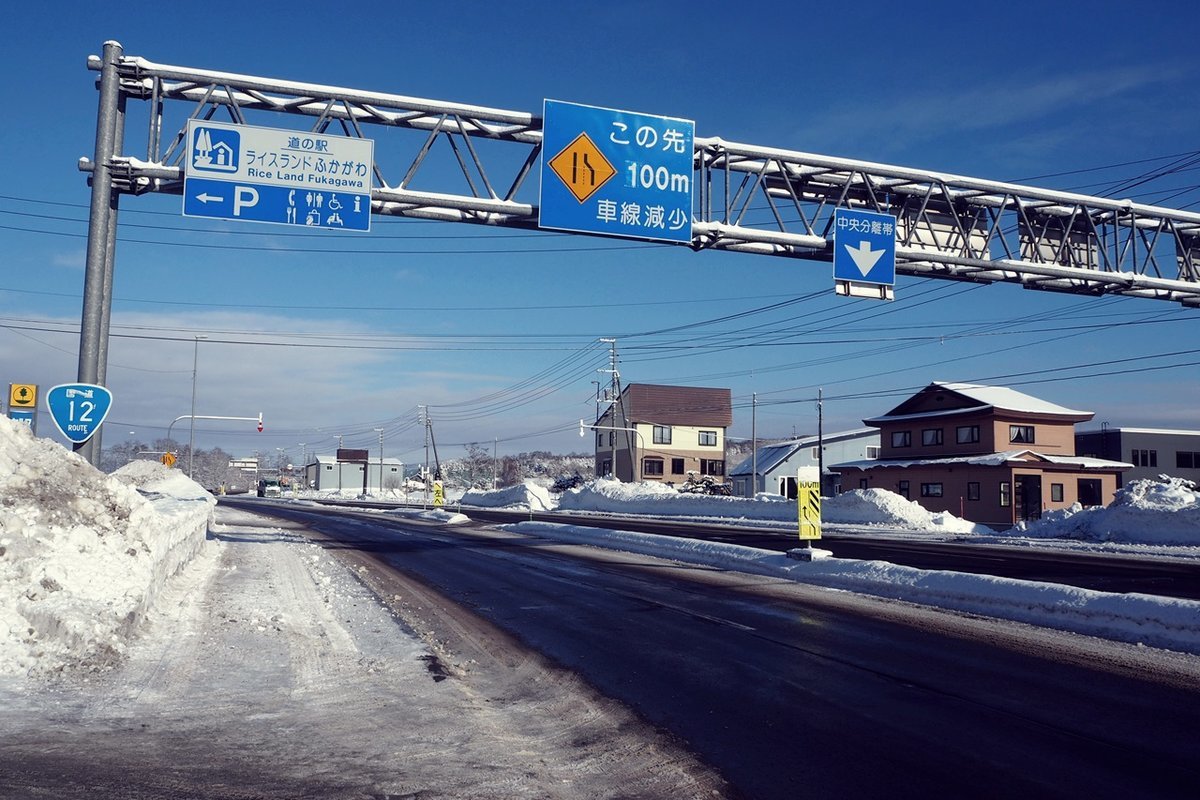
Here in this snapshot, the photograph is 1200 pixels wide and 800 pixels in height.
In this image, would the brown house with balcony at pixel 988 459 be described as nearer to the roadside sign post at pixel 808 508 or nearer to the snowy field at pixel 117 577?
the snowy field at pixel 117 577

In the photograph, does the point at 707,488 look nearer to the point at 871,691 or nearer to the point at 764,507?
the point at 764,507

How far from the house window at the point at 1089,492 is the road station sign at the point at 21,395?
1914 inches

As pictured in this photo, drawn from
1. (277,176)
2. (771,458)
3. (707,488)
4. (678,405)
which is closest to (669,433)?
(678,405)

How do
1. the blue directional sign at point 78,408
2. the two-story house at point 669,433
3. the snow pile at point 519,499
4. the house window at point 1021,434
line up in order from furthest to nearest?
1. the two-story house at point 669,433
2. the snow pile at point 519,499
3. the house window at point 1021,434
4. the blue directional sign at point 78,408

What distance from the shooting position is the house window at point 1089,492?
4944 centimetres

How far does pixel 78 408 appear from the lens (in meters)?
14.6

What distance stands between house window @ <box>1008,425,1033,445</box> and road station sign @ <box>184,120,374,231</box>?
43.7 metres

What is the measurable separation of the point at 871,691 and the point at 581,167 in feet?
37.1

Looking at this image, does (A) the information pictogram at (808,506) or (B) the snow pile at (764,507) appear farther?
(B) the snow pile at (764,507)

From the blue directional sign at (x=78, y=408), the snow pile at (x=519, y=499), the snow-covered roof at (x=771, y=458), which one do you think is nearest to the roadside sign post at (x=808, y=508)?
the blue directional sign at (x=78, y=408)

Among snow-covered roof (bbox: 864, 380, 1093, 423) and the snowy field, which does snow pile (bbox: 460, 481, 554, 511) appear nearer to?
snow-covered roof (bbox: 864, 380, 1093, 423)

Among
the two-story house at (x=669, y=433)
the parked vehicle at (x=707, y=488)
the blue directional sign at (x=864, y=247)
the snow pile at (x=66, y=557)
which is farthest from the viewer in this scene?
the two-story house at (x=669, y=433)

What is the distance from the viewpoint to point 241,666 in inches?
347

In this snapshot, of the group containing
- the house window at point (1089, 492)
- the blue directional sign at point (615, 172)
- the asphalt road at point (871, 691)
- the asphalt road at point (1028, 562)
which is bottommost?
the asphalt road at point (871, 691)
